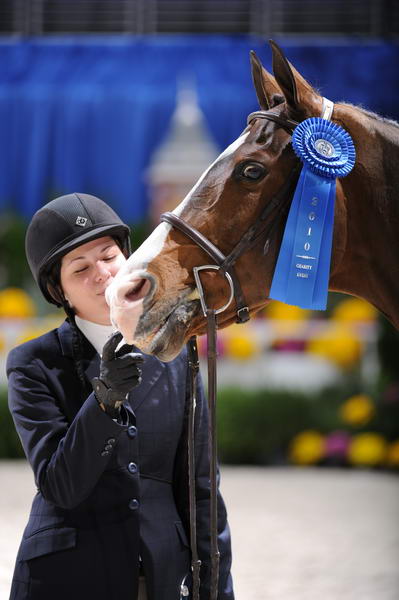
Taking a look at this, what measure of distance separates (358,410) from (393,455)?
1.60 ft

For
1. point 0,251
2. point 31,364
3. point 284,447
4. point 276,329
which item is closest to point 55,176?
point 0,251

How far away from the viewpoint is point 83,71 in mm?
9195

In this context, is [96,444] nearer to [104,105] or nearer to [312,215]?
[312,215]

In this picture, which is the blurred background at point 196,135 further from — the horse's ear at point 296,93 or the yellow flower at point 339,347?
the horse's ear at point 296,93

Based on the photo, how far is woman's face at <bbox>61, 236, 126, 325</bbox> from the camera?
1.93 meters

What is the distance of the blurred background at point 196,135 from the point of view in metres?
7.42

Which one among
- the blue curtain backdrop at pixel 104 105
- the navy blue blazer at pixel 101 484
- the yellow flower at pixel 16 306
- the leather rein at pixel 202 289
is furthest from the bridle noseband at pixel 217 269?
the blue curtain backdrop at pixel 104 105

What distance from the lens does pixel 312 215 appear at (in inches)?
66.0

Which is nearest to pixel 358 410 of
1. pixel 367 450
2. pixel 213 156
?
pixel 367 450

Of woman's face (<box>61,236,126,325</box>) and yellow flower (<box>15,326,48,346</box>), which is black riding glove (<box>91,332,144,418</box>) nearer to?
woman's face (<box>61,236,126,325</box>)

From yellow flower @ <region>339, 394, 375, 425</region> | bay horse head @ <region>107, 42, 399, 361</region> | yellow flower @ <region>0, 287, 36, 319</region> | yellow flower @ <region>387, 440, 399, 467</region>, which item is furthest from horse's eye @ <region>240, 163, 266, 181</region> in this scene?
yellow flower @ <region>0, 287, 36, 319</region>

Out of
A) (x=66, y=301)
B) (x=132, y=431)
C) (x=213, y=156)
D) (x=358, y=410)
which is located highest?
(x=213, y=156)

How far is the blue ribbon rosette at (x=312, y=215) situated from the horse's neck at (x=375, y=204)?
5 cm

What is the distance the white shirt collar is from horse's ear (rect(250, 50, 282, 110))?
0.61 metres
